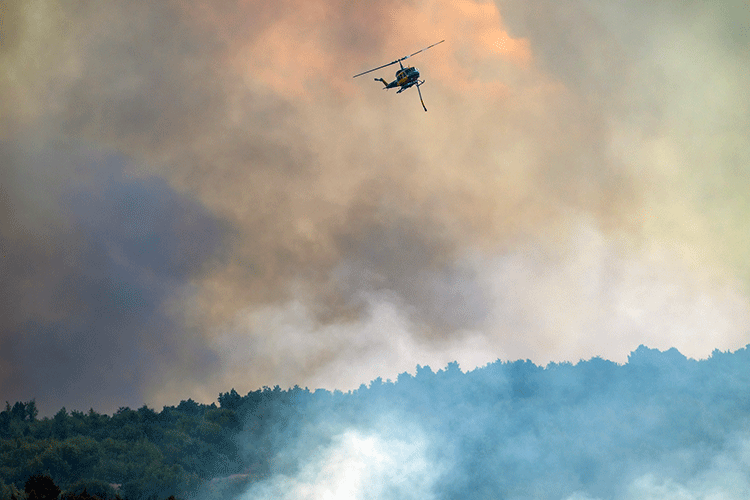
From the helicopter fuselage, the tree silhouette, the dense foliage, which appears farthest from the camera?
the dense foliage

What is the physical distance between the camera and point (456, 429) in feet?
302

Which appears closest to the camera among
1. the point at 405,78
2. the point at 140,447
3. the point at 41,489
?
the point at 41,489

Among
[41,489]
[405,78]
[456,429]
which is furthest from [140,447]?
[405,78]

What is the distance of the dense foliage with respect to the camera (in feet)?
262

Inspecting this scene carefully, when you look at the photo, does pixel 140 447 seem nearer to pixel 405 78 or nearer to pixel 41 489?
pixel 41 489

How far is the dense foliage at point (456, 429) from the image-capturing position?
8000 centimetres

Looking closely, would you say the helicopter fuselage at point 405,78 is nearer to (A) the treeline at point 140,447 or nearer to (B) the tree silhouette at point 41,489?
(B) the tree silhouette at point 41,489

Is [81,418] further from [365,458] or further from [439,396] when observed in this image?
[439,396]

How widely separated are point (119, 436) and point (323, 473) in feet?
116

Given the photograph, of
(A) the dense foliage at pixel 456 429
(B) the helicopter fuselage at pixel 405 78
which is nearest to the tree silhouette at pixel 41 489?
(A) the dense foliage at pixel 456 429

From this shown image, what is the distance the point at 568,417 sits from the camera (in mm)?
90812

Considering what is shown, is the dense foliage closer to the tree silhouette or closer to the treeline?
the treeline

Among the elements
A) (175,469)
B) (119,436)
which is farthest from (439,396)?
(119,436)

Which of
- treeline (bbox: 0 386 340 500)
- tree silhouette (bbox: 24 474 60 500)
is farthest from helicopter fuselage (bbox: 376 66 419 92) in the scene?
treeline (bbox: 0 386 340 500)
